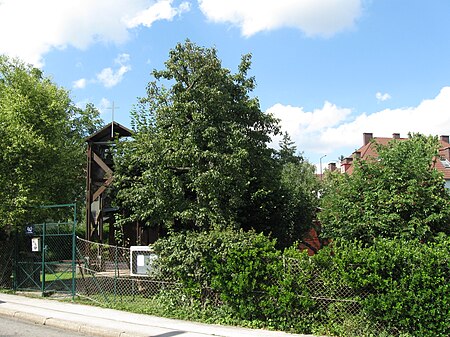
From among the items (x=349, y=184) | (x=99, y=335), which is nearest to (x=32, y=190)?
(x=99, y=335)

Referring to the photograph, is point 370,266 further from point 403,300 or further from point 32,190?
point 32,190

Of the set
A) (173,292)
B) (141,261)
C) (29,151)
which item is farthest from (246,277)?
(29,151)

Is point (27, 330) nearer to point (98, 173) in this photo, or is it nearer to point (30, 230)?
point (30, 230)

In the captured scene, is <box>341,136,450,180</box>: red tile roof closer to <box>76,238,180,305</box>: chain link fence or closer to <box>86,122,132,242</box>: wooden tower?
<box>76,238,180,305</box>: chain link fence

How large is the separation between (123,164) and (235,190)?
477 cm

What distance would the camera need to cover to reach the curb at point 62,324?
8625 mm

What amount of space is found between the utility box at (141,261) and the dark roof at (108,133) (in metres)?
7.51

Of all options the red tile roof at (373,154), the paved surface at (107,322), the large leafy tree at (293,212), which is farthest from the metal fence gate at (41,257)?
the red tile roof at (373,154)

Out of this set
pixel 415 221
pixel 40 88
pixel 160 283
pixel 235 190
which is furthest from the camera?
pixel 40 88

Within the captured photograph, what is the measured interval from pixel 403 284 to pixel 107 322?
6.21m

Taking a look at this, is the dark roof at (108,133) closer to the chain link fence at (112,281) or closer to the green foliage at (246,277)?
the chain link fence at (112,281)

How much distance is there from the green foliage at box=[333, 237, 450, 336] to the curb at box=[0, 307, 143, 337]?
4398 mm

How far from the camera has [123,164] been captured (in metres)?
15.7

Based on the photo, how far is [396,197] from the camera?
483 inches
